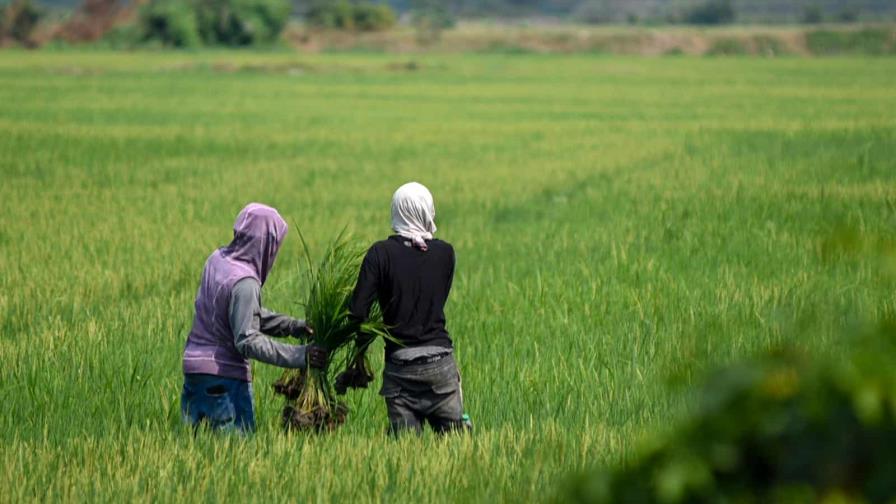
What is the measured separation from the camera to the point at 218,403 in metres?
4.55

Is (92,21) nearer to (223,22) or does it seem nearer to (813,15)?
(223,22)

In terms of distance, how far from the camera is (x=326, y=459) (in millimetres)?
4266

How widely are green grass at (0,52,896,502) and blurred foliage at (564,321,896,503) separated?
81 millimetres

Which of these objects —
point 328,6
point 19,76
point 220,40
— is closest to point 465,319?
point 19,76

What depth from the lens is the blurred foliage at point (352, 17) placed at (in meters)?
108

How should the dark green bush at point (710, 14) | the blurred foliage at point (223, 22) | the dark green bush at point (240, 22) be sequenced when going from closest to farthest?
the blurred foliage at point (223, 22), the dark green bush at point (240, 22), the dark green bush at point (710, 14)

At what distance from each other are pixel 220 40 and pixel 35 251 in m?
81.3

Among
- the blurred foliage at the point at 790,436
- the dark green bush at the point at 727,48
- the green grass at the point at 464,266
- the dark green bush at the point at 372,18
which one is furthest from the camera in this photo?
the dark green bush at the point at 372,18

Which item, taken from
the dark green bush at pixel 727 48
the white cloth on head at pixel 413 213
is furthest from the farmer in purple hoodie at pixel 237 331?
the dark green bush at pixel 727 48

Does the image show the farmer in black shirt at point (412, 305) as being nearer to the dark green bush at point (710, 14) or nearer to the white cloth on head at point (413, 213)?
the white cloth on head at point (413, 213)

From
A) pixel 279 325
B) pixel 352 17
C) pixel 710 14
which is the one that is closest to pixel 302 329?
pixel 279 325

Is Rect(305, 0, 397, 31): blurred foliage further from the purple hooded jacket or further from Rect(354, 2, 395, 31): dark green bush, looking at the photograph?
the purple hooded jacket

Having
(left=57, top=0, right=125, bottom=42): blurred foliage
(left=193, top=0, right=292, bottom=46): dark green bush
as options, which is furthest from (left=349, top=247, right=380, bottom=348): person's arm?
(left=57, top=0, right=125, bottom=42): blurred foliage

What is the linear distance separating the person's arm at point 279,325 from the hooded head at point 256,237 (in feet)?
0.46
